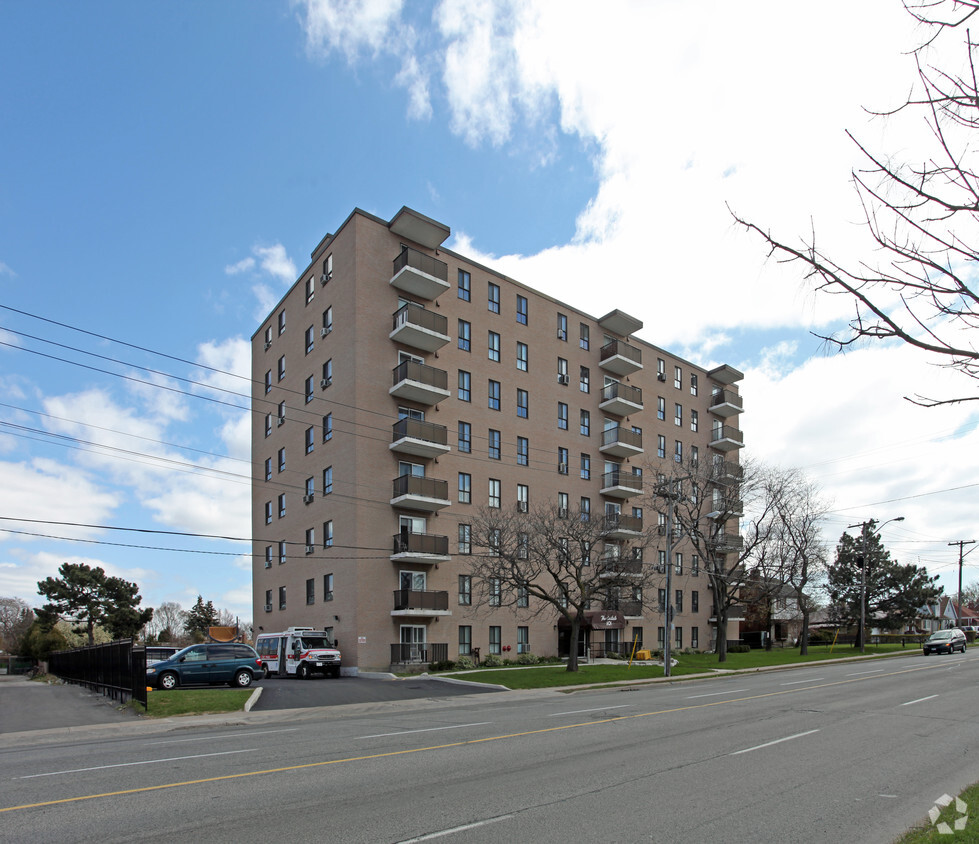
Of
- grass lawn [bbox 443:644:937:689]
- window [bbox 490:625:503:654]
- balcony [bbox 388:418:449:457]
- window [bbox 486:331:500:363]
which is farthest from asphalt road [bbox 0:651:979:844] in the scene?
window [bbox 486:331:500:363]

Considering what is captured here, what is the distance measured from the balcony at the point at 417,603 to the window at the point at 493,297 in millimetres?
17787

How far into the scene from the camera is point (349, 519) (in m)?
36.7

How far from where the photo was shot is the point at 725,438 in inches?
2419

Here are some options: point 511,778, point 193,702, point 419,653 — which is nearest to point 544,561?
point 419,653

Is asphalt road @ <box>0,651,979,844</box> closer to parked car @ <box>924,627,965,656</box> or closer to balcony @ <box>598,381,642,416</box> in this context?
balcony @ <box>598,381,642,416</box>

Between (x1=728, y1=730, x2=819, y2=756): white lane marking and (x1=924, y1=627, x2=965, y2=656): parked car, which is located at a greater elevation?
(x1=728, y1=730, x2=819, y2=756): white lane marking

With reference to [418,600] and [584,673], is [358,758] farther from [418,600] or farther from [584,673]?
[418,600]

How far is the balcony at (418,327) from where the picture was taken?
3831 cm

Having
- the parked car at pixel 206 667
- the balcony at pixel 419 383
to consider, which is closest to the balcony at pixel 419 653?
the parked car at pixel 206 667

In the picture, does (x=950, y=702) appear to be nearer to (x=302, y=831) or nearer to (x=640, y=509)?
(x=302, y=831)

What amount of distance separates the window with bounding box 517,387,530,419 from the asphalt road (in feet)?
92.9

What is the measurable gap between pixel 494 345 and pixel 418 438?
9615mm

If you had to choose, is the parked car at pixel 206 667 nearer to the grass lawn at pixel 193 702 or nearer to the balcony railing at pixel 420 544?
the grass lawn at pixel 193 702

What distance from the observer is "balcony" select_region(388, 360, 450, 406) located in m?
37.9
